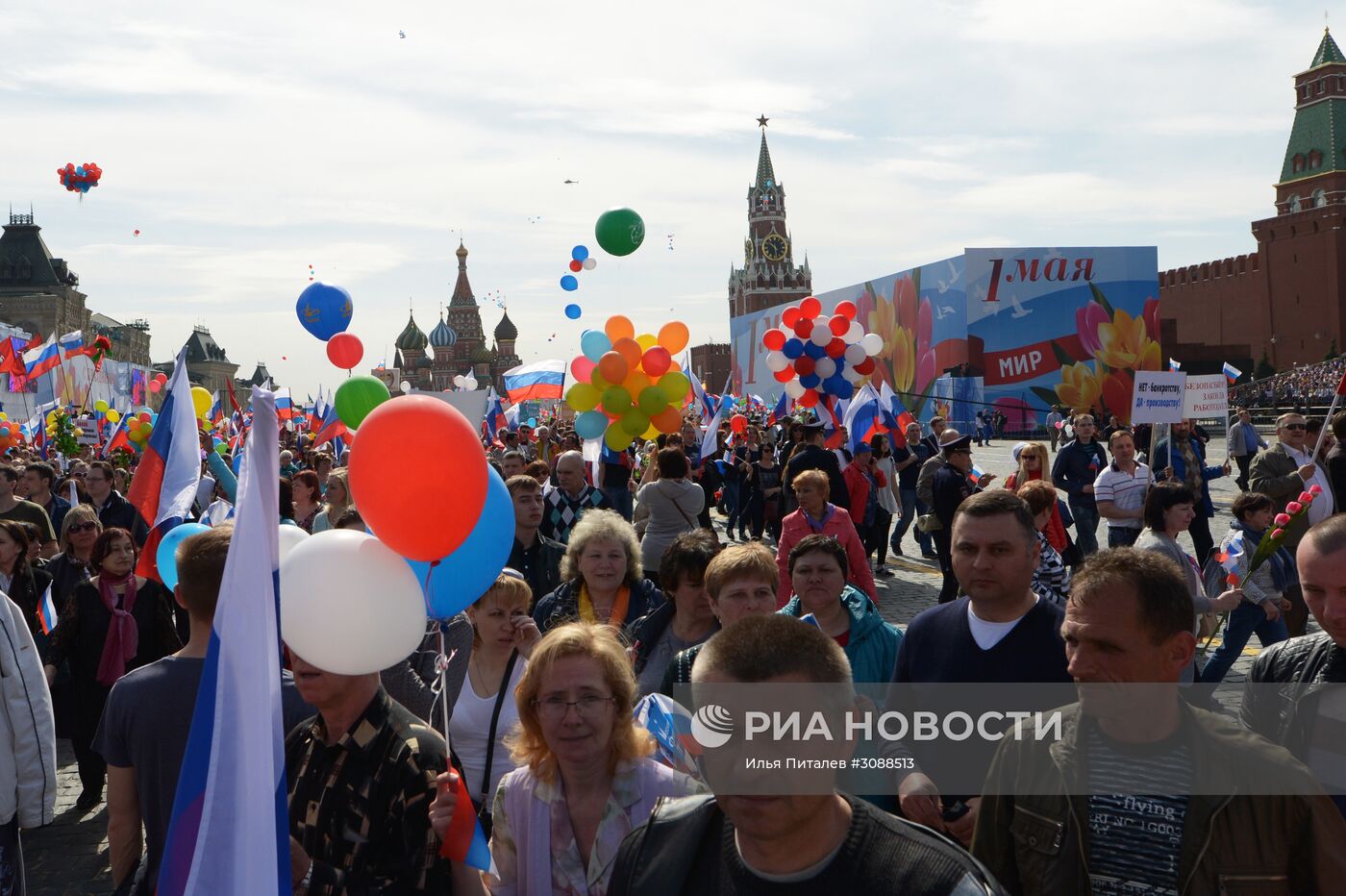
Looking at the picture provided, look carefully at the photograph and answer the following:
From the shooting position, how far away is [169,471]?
6.06 m

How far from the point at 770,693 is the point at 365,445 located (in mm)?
1536

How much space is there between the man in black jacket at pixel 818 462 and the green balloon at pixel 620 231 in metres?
2.20

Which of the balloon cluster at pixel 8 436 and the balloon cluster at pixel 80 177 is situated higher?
the balloon cluster at pixel 80 177

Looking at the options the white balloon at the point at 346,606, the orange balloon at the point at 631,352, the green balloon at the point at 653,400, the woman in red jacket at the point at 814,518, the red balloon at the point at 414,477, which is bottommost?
the woman in red jacket at the point at 814,518

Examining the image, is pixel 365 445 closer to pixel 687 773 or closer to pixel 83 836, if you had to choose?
pixel 687 773

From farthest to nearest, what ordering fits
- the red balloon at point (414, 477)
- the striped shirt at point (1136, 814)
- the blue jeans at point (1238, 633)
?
the blue jeans at point (1238, 633)
the red balloon at point (414, 477)
the striped shirt at point (1136, 814)

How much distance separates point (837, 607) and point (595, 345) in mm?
5924

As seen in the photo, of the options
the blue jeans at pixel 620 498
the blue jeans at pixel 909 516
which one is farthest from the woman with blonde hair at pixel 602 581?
the blue jeans at pixel 909 516

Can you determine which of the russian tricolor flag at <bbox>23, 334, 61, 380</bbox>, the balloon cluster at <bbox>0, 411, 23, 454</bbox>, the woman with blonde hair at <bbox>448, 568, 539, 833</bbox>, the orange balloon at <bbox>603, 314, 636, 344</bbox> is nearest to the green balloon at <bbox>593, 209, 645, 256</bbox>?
the orange balloon at <bbox>603, 314, 636, 344</bbox>

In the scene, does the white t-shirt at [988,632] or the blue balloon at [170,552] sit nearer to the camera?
the white t-shirt at [988,632]

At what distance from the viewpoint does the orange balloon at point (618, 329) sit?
9.54m

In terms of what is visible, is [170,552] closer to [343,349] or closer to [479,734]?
[479,734]

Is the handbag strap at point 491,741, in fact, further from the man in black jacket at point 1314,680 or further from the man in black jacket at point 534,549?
the man in black jacket at point 534,549

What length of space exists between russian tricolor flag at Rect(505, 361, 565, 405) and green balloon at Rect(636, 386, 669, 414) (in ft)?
30.7
